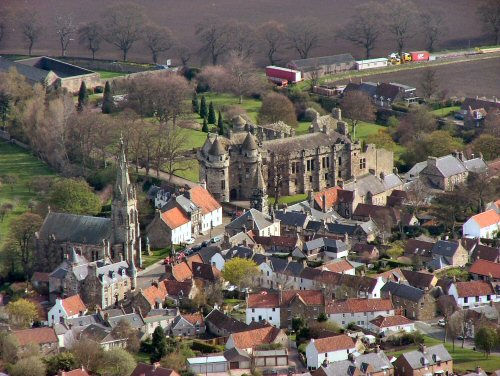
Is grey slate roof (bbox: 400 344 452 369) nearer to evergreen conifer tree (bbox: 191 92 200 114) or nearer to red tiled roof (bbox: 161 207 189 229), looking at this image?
red tiled roof (bbox: 161 207 189 229)

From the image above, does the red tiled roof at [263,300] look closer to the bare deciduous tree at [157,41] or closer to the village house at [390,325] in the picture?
the village house at [390,325]

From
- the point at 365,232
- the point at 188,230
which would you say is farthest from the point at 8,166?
the point at 365,232

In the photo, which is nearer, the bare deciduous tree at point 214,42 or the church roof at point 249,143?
the church roof at point 249,143

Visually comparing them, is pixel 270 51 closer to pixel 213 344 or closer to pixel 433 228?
pixel 433 228

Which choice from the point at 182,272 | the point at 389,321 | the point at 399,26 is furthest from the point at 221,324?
the point at 399,26

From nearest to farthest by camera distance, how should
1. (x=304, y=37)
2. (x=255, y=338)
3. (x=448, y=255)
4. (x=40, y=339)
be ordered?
(x=255, y=338) < (x=40, y=339) < (x=448, y=255) < (x=304, y=37)

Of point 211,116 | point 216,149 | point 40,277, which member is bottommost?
point 40,277

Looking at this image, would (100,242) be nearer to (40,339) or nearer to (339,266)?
(40,339)

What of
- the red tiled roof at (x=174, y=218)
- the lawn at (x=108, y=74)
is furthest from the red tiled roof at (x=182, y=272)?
the lawn at (x=108, y=74)
